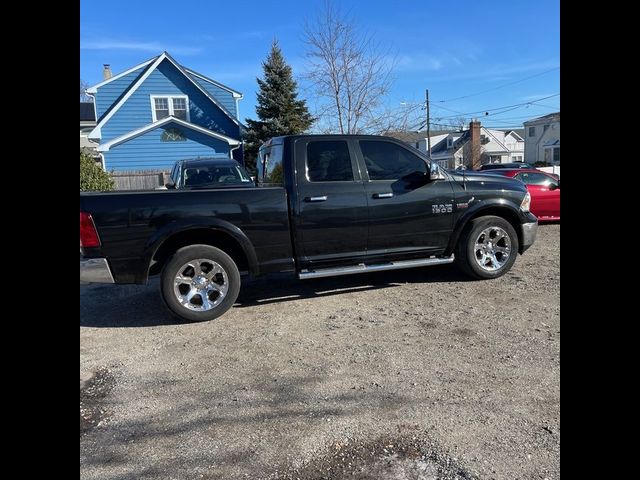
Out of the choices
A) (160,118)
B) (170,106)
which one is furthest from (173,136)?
(170,106)

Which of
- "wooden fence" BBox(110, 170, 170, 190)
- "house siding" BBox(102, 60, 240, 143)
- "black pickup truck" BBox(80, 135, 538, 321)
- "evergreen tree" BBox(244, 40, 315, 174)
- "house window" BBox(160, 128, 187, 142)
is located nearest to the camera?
"black pickup truck" BBox(80, 135, 538, 321)

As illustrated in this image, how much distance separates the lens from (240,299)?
233 inches

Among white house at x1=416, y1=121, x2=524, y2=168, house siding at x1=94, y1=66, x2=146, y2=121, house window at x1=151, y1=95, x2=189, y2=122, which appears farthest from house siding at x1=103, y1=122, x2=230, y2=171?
white house at x1=416, y1=121, x2=524, y2=168

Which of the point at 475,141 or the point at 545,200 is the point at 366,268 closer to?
the point at 545,200

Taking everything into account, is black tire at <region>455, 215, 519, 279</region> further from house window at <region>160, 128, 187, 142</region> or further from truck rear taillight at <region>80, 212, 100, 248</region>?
house window at <region>160, 128, 187, 142</region>

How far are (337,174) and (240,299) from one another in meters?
2.02

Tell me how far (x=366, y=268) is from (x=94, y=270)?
292 cm

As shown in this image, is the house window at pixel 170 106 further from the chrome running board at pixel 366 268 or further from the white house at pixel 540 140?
the white house at pixel 540 140

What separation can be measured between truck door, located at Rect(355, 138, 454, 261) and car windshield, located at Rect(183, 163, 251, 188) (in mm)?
5309

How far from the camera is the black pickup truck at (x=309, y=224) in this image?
4.69 meters

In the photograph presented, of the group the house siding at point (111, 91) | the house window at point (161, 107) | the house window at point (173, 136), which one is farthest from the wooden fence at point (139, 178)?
the house siding at point (111, 91)

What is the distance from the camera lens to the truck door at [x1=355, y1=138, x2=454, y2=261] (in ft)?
18.0

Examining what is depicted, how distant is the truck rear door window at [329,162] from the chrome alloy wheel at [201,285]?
1.51 metres

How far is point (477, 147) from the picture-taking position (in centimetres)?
4372
